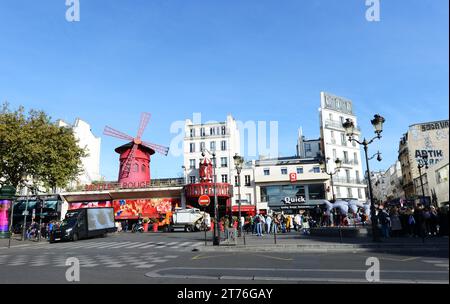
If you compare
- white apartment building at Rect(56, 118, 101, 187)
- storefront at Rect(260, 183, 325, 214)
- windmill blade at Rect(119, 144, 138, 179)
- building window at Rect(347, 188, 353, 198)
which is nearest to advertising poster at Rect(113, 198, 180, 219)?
windmill blade at Rect(119, 144, 138, 179)

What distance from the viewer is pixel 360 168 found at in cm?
5112

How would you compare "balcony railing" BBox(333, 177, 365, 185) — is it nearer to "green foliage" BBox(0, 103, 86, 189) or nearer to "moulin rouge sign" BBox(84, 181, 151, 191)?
"moulin rouge sign" BBox(84, 181, 151, 191)

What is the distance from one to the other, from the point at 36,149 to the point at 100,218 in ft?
26.2

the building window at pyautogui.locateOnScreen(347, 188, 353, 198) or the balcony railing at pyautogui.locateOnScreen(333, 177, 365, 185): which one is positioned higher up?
the balcony railing at pyautogui.locateOnScreen(333, 177, 365, 185)

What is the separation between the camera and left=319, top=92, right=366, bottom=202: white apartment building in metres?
48.0

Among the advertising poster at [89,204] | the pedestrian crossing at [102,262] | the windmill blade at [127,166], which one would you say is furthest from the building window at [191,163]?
the pedestrian crossing at [102,262]

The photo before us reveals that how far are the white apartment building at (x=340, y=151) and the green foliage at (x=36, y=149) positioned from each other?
33.8 meters

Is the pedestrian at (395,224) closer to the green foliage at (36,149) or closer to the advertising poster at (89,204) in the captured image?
the green foliage at (36,149)

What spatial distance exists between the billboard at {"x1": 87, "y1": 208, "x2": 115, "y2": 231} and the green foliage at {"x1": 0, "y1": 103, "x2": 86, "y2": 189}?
5.87 m

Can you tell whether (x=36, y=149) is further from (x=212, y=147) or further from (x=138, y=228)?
(x=212, y=147)

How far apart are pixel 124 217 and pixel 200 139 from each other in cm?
1631
